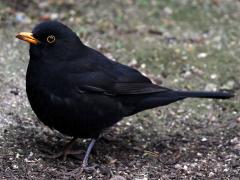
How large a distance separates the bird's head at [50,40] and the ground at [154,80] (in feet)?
3.27

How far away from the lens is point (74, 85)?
6.00 m

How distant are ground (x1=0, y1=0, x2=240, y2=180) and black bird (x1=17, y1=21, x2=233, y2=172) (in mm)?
453

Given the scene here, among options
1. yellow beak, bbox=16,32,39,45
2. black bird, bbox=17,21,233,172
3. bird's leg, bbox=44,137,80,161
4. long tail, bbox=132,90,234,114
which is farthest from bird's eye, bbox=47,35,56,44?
long tail, bbox=132,90,234,114

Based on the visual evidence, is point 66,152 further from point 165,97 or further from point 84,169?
point 165,97

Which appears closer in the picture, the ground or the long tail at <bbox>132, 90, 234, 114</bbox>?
the ground

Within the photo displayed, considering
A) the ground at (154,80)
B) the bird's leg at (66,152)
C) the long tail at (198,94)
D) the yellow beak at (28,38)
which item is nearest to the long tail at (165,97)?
the long tail at (198,94)

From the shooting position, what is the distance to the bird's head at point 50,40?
602 cm

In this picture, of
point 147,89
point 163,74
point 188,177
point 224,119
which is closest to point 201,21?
point 163,74

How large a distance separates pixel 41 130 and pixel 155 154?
125cm

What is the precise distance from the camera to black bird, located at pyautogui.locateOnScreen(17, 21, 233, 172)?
5922 millimetres

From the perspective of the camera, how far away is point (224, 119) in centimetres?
736

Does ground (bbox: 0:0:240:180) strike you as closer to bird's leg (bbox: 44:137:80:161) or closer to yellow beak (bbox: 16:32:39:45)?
bird's leg (bbox: 44:137:80:161)

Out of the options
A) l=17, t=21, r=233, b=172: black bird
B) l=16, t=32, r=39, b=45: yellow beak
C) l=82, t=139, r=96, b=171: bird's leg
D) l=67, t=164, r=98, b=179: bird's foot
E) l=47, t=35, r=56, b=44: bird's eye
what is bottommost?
l=67, t=164, r=98, b=179: bird's foot

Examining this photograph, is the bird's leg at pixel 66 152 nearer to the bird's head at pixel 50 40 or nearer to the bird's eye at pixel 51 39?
the bird's head at pixel 50 40
